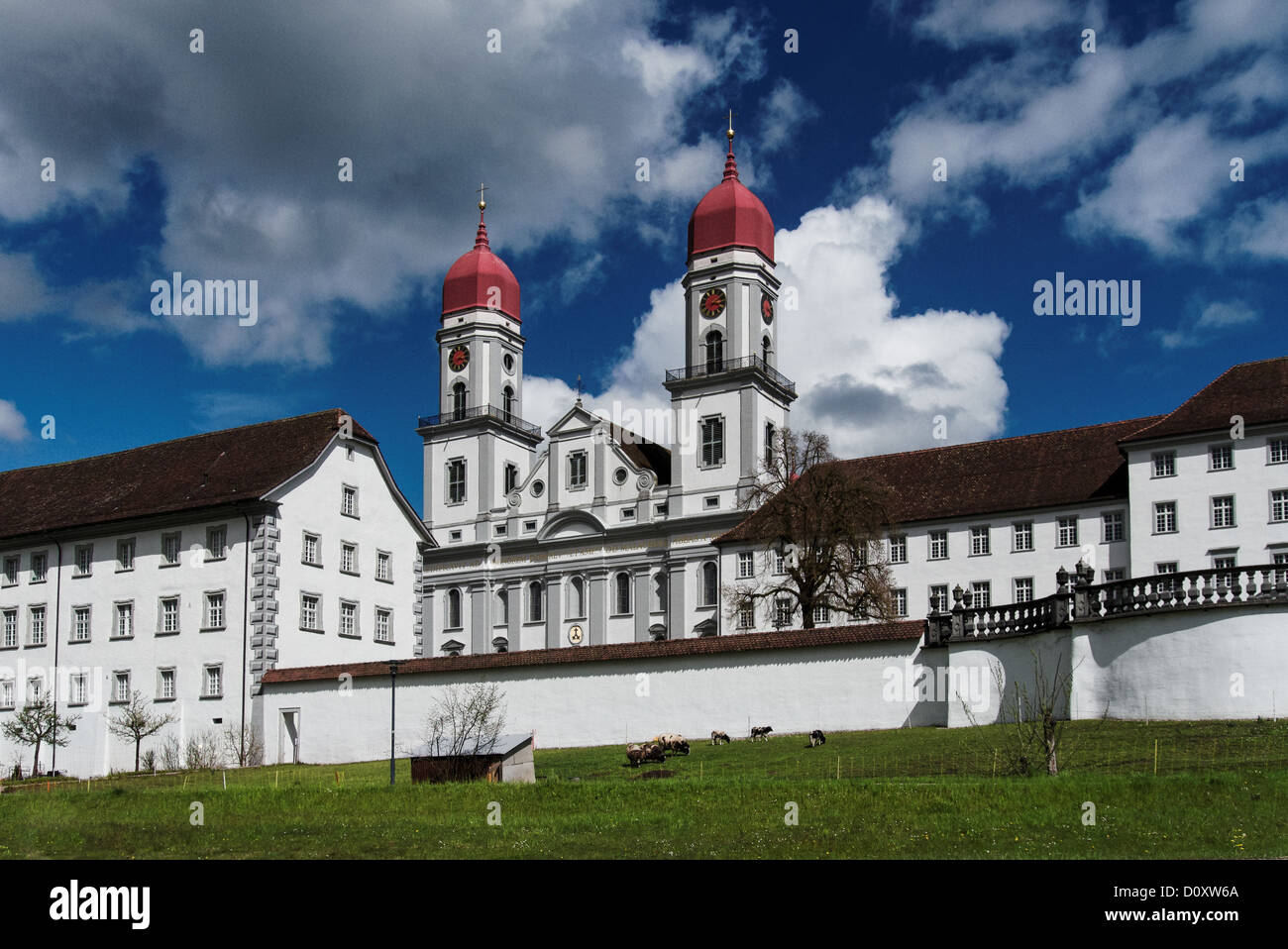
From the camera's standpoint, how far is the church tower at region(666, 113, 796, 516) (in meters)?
76.1

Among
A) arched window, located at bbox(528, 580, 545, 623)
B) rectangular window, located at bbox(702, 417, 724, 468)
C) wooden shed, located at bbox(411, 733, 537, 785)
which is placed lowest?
wooden shed, located at bbox(411, 733, 537, 785)

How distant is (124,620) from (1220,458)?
3922 centimetres

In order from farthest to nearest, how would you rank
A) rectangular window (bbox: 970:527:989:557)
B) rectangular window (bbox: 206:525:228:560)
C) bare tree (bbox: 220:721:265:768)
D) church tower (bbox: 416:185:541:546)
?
1. church tower (bbox: 416:185:541:546)
2. rectangular window (bbox: 970:527:989:557)
3. rectangular window (bbox: 206:525:228:560)
4. bare tree (bbox: 220:721:265:768)

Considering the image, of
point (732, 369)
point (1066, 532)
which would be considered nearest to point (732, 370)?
point (732, 369)

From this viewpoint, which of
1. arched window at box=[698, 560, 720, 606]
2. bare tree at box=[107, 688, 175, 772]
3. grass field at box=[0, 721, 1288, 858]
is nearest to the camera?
grass field at box=[0, 721, 1288, 858]

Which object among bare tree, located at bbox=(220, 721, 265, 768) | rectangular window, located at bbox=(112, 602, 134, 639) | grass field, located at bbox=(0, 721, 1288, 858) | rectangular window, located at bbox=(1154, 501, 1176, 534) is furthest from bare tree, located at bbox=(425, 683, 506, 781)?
rectangular window, located at bbox=(1154, 501, 1176, 534)

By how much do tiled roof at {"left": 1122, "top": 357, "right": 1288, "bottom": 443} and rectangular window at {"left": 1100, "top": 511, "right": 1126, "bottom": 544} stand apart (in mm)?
3213

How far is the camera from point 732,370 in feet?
250

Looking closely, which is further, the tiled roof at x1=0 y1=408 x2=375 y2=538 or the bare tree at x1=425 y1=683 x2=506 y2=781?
the tiled roof at x1=0 y1=408 x2=375 y2=538

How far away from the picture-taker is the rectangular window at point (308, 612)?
48688mm

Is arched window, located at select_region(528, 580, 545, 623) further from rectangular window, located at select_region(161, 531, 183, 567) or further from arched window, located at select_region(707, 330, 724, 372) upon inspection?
rectangular window, located at select_region(161, 531, 183, 567)
